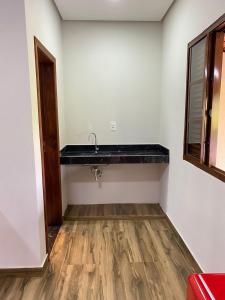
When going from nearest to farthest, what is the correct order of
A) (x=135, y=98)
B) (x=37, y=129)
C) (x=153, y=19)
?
(x=37, y=129) → (x=153, y=19) → (x=135, y=98)

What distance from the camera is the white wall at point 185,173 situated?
181 cm

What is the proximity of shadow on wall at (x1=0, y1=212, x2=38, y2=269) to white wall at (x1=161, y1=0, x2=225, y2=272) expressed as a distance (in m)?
1.55

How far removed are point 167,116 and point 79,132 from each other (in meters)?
1.34

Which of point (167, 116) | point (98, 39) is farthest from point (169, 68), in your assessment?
point (98, 39)

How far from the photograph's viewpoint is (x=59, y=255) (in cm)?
241

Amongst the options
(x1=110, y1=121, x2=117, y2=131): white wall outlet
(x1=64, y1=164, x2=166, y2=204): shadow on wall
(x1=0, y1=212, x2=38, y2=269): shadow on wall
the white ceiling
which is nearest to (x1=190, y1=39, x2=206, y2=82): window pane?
the white ceiling

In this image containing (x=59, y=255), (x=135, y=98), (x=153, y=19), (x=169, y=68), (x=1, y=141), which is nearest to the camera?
(x=1, y=141)

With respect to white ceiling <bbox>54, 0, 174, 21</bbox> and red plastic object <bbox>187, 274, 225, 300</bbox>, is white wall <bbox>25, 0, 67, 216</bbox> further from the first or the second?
red plastic object <bbox>187, 274, 225, 300</bbox>

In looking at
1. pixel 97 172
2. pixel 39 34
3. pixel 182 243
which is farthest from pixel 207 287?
pixel 97 172

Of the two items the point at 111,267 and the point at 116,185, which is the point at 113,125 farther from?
the point at 111,267

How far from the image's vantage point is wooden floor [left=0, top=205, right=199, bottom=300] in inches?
74.0

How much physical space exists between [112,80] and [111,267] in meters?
2.51

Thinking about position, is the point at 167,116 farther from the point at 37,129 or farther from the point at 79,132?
the point at 37,129

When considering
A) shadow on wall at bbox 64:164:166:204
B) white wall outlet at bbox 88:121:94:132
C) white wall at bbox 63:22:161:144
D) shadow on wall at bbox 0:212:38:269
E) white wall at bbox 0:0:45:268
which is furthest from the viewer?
shadow on wall at bbox 64:164:166:204
